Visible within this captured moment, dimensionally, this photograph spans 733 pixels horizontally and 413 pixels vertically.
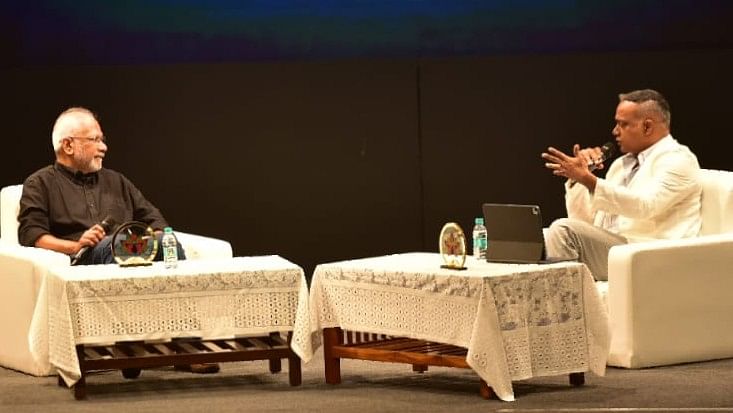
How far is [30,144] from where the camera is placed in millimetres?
8422

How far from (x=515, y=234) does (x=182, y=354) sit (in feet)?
4.40

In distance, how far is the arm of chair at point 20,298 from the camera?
239 inches

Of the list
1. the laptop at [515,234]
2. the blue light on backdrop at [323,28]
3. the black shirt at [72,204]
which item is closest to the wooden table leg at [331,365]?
the laptop at [515,234]

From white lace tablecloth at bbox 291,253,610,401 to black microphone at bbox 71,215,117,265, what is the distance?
1.08 meters

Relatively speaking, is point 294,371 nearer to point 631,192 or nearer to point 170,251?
point 170,251

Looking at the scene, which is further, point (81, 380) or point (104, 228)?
point (104, 228)

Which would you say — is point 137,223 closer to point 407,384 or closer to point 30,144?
point 407,384

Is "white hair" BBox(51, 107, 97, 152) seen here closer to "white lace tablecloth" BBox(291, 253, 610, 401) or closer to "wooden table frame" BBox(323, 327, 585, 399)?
"white lace tablecloth" BBox(291, 253, 610, 401)

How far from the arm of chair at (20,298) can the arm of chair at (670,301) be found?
2250 mm

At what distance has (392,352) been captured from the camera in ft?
18.6

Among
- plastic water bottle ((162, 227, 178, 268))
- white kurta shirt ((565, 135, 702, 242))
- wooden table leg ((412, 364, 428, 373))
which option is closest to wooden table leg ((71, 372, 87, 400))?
plastic water bottle ((162, 227, 178, 268))

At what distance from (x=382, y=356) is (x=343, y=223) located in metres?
3.02

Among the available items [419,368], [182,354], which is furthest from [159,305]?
[419,368]

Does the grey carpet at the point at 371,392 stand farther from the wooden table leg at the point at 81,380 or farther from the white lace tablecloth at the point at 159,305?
the white lace tablecloth at the point at 159,305
